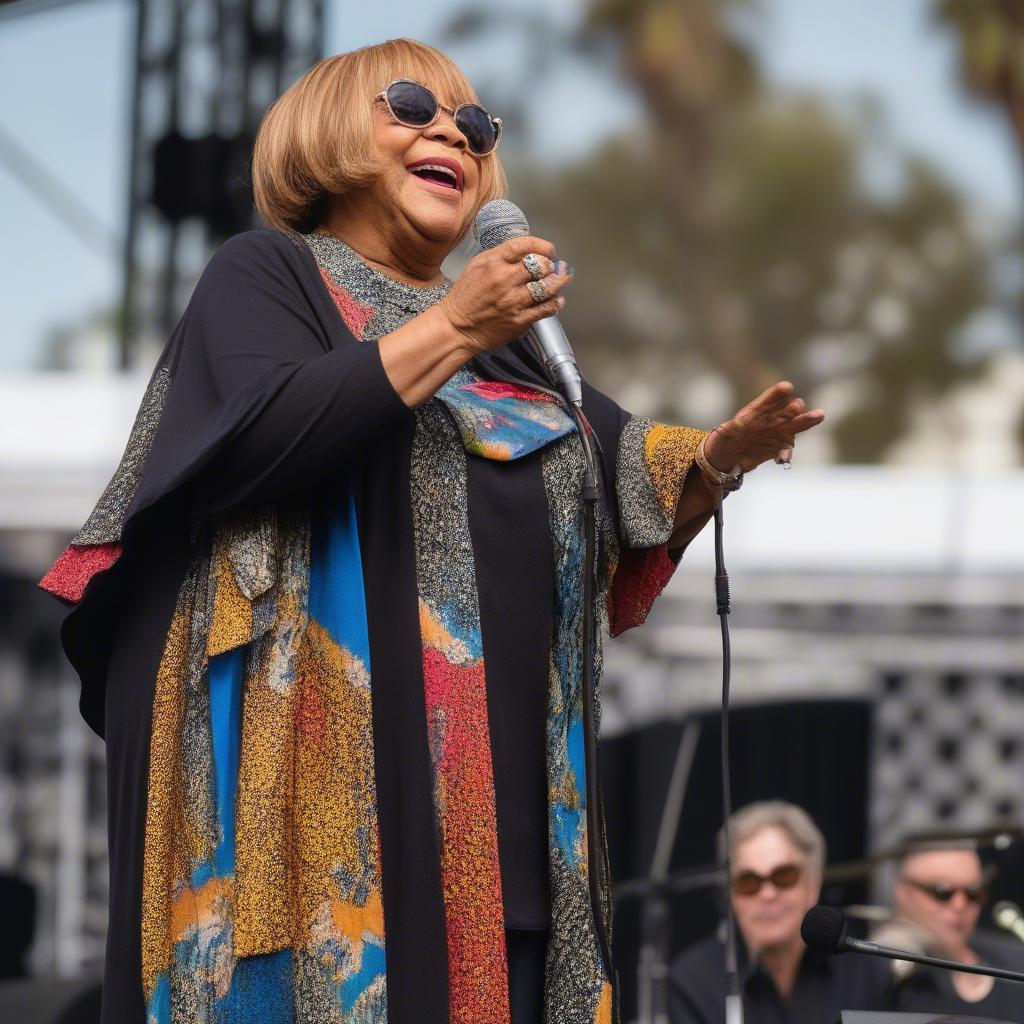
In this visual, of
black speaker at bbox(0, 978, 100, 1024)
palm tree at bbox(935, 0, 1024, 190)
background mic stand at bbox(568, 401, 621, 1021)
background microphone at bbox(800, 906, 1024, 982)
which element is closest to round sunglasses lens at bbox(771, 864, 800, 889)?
black speaker at bbox(0, 978, 100, 1024)

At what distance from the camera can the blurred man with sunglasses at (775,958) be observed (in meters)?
4.23

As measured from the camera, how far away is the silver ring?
5.96ft

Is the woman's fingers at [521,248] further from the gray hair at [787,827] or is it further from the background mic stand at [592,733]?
the gray hair at [787,827]

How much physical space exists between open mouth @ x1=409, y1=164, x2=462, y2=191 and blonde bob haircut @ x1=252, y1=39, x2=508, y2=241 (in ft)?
0.17

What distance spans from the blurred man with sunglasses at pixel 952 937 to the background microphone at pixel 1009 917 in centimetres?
3

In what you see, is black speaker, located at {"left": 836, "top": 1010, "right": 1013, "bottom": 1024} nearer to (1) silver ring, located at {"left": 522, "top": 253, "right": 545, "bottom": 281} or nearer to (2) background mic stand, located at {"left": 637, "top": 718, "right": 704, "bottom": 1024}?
(1) silver ring, located at {"left": 522, "top": 253, "right": 545, "bottom": 281}

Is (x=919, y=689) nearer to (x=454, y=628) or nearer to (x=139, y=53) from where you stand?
(x=139, y=53)

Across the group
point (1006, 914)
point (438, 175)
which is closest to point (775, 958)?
point (1006, 914)

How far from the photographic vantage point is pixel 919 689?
6359 millimetres

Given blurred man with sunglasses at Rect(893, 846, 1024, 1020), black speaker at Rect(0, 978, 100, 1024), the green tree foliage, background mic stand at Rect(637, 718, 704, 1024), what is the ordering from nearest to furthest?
black speaker at Rect(0, 978, 100, 1024)
blurred man with sunglasses at Rect(893, 846, 1024, 1020)
background mic stand at Rect(637, 718, 704, 1024)
the green tree foliage

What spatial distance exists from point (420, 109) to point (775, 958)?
296 cm

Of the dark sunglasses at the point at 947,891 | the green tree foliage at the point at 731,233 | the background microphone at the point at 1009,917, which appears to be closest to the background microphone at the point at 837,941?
the background microphone at the point at 1009,917

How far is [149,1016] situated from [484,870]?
1.28 ft

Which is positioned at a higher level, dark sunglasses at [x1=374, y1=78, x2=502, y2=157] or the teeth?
dark sunglasses at [x1=374, y1=78, x2=502, y2=157]
